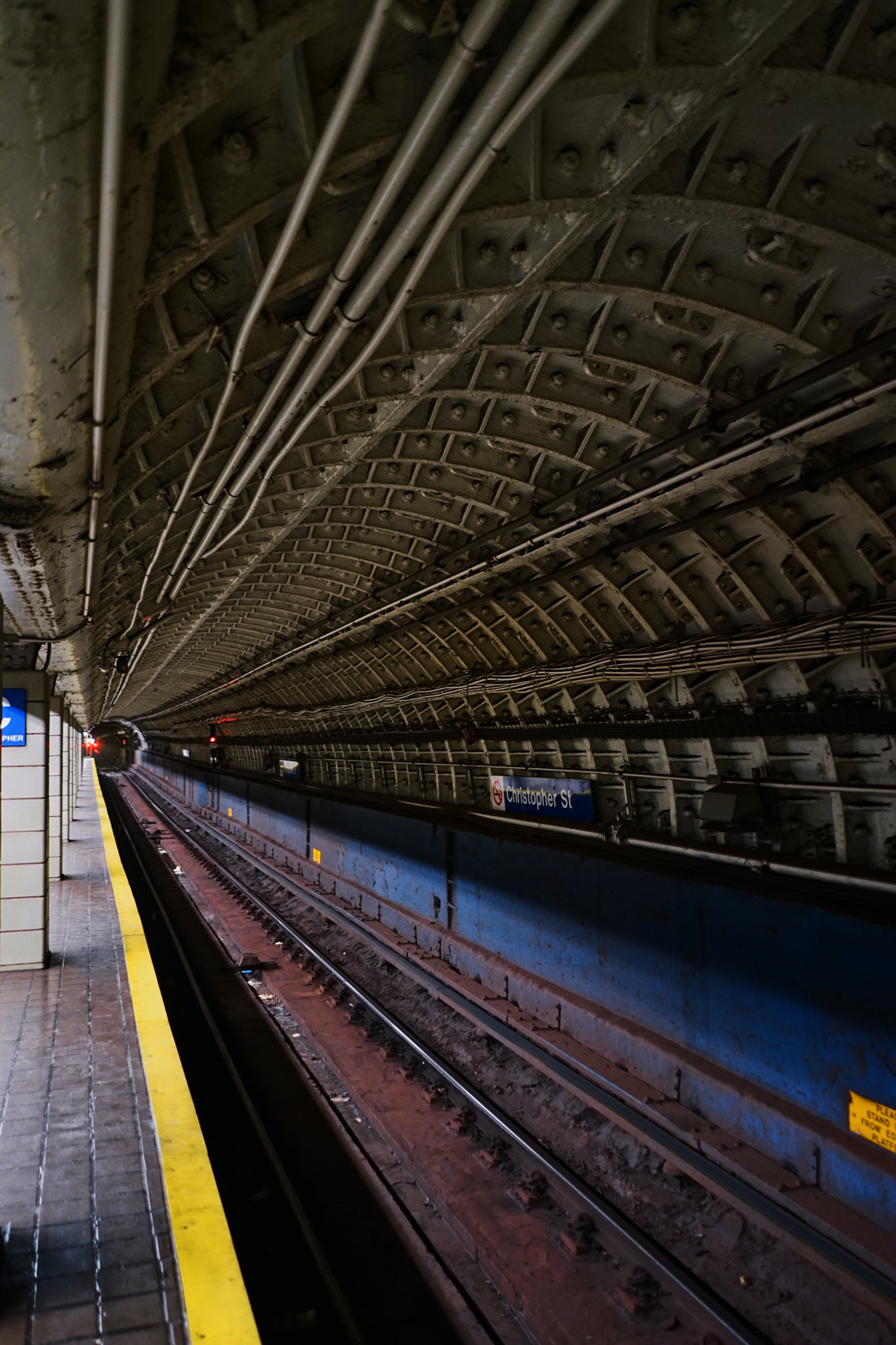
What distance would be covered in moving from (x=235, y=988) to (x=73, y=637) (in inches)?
287

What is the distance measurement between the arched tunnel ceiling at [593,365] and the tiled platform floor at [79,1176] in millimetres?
4281

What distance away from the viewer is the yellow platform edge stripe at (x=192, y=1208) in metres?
3.77

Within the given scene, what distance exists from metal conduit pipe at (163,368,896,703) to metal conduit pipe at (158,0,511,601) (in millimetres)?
401

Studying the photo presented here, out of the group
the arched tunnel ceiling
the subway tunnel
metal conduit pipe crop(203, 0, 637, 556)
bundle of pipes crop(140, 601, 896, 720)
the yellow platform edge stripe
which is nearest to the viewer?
metal conduit pipe crop(203, 0, 637, 556)

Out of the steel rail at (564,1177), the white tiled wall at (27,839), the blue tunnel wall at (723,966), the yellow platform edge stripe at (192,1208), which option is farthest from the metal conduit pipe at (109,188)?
the white tiled wall at (27,839)

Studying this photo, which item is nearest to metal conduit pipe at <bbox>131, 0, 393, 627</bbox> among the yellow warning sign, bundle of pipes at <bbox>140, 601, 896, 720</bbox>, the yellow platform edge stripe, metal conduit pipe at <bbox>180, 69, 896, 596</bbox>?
metal conduit pipe at <bbox>180, 69, 896, 596</bbox>

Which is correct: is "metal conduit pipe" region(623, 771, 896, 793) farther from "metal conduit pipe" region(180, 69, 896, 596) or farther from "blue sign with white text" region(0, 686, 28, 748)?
"blue sign with white text" region(0, 686, 28, 748)

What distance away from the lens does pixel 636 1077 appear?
9.63 metres

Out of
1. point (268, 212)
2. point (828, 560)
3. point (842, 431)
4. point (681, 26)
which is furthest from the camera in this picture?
point (828, 560)

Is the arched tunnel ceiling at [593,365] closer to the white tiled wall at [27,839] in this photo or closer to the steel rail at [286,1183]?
the white tiled wall at [27,839]

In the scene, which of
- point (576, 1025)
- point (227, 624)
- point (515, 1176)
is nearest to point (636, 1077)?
point (576, 1025)

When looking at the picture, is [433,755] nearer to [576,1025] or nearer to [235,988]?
[235,988]

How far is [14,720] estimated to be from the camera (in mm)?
10867

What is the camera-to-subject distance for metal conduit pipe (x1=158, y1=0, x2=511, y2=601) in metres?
2.53
